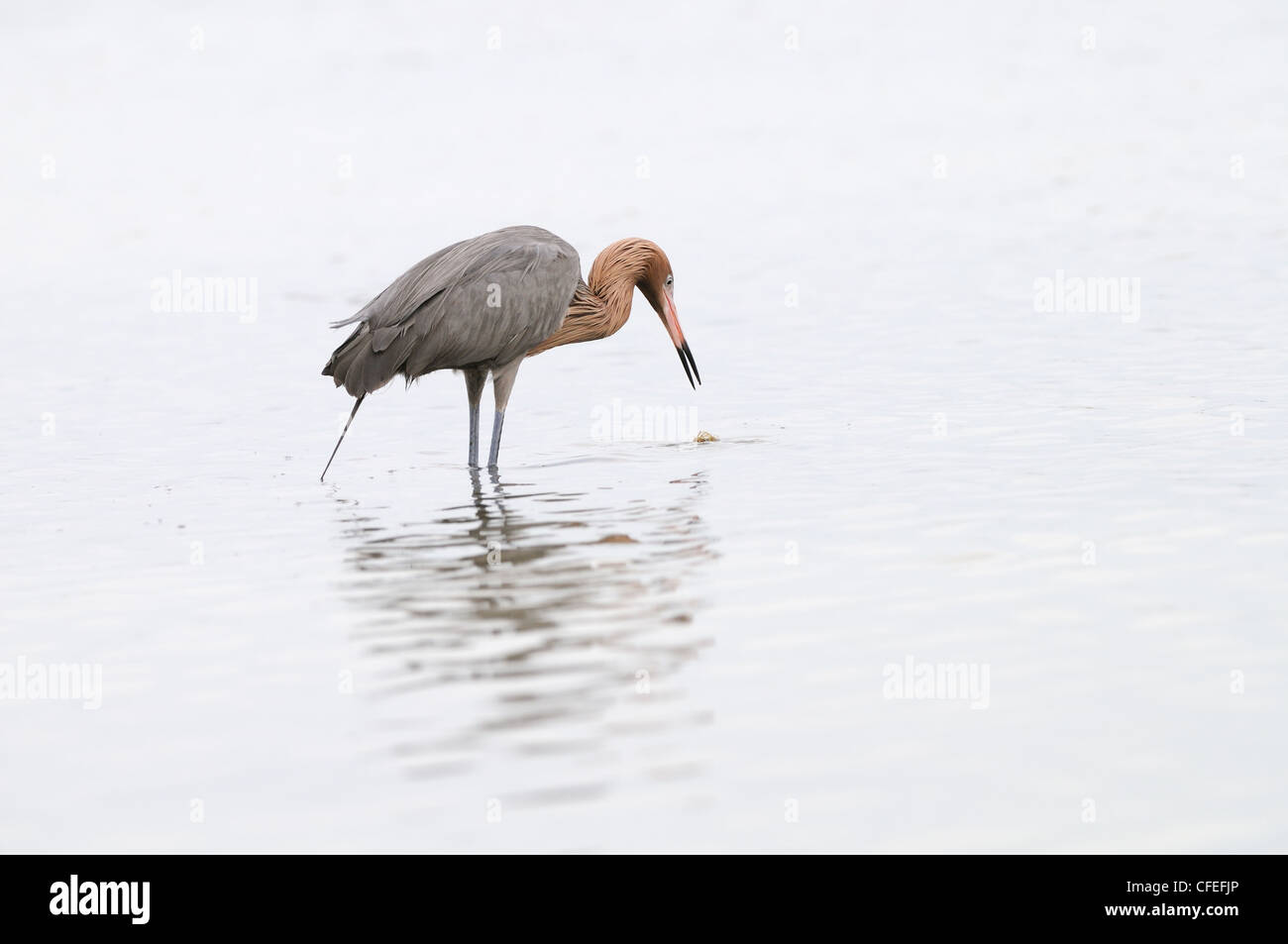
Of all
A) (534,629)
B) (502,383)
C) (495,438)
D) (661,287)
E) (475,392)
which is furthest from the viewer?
(661,287)

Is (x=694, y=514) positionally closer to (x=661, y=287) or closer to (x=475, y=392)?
(x=475, y=392)

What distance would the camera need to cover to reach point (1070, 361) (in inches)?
557

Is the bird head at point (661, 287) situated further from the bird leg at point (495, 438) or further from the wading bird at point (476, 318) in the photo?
the bird leg at point (495, 438)

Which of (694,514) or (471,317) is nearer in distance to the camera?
(694,514)

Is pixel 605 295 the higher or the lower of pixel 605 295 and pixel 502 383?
the higher

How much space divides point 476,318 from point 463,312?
0.09 metres

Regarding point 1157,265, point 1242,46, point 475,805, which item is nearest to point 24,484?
point 475,805

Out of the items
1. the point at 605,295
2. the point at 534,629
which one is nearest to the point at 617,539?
the point at 534,629

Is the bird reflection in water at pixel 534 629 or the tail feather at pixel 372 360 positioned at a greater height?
the tail feather at pixel 372 360

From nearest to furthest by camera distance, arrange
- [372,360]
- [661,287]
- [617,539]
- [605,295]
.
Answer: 1. [617,539]
2. [372,360]
3. [605,295]
4. [661,287]

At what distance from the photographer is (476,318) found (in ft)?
37.0

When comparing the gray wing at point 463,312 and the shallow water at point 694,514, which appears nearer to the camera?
the shallow water at point 694,514

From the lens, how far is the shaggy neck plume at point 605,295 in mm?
12094

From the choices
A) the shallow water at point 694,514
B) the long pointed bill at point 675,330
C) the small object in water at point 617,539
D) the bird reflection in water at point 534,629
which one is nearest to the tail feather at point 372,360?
→ the shallow water at point 694,514
